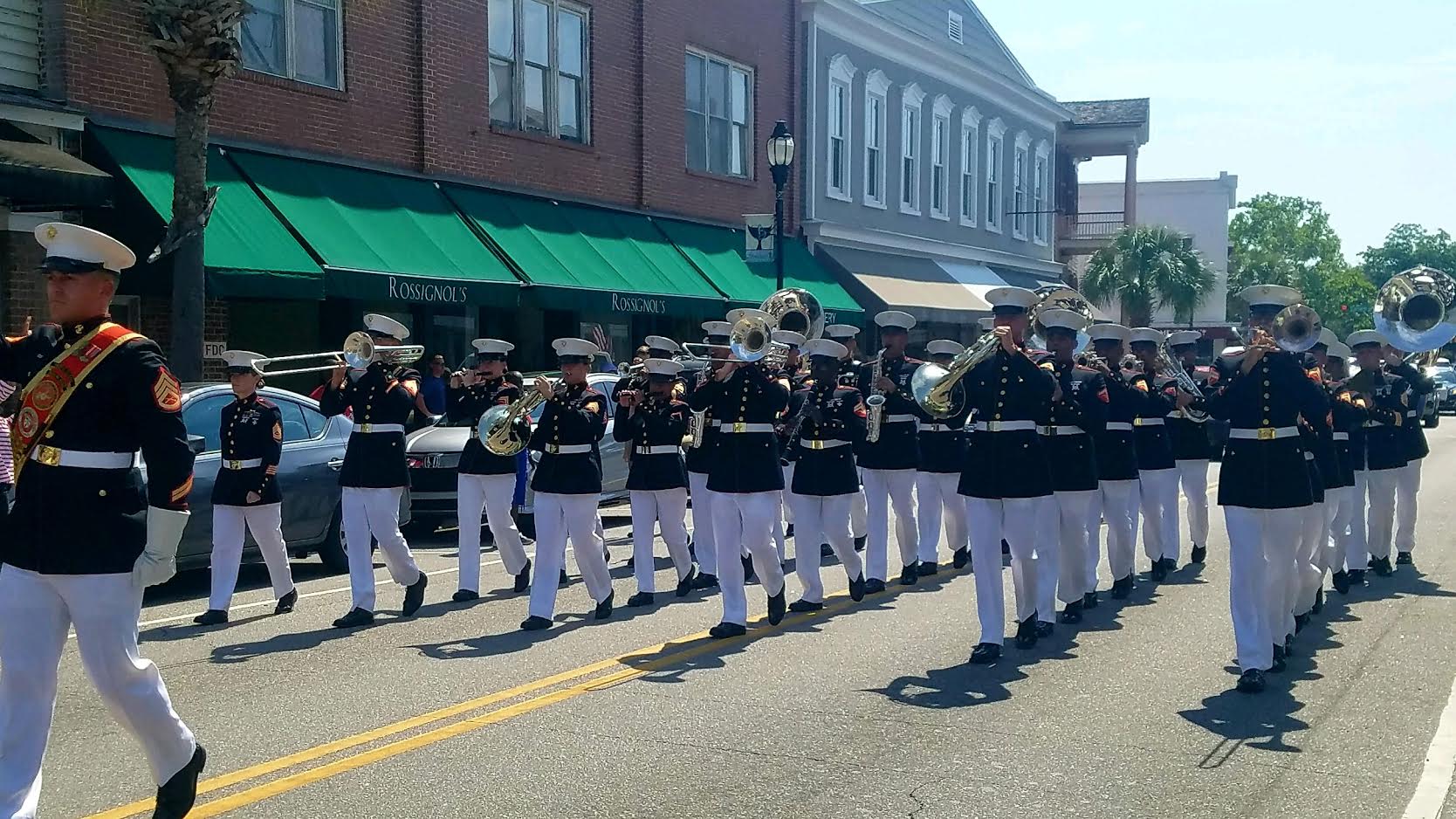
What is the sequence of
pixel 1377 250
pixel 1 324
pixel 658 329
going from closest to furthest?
1. pixel 1 324
2. pixel 658 329
3. pixel 1377 250

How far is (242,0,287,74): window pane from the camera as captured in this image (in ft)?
60.9

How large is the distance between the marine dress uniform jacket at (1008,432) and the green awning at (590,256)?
12.5m

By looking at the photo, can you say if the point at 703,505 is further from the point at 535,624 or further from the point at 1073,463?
the point at 1073,463

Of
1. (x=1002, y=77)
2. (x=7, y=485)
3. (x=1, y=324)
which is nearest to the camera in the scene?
(x=7, y=485)

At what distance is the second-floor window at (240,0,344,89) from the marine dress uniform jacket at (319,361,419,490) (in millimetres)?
9510

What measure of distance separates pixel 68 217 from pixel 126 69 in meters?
1.95

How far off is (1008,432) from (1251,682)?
200 cm

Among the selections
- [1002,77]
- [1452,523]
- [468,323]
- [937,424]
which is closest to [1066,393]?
[937,424]

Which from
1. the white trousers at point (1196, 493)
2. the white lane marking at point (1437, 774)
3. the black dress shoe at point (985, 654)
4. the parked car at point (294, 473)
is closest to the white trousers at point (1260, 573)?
the white lane marking at point (1437, 774)

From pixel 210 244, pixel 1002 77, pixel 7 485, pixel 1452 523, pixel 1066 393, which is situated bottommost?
pixel 1452 523

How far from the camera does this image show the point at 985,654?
880cm

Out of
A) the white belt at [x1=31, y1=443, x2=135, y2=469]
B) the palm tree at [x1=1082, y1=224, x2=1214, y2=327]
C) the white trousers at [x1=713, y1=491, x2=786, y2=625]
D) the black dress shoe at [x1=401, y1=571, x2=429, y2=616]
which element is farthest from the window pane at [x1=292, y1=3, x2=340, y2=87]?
the palm tree at [x1=1082, y1=224, x2=1214, y2=327]

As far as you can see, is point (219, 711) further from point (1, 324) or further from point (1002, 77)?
point (1002, 77)

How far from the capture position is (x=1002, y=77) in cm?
3812
